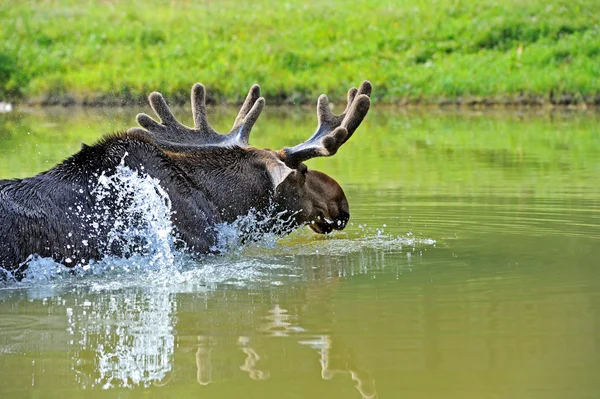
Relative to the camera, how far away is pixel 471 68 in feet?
98.1

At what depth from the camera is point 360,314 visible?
643cm

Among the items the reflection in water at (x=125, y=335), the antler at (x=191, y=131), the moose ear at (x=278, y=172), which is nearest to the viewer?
the reflection in water at (x=125, y=335)

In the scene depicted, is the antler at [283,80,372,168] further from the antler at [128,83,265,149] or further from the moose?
the antler at [128,83,265,149]

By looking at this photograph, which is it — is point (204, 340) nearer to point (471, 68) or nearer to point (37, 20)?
point (471, 68)

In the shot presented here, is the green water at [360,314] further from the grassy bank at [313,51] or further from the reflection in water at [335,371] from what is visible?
the grassy bank at [313,51]

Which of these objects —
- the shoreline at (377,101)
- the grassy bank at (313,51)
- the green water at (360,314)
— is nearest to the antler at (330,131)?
the green water at (360,314)

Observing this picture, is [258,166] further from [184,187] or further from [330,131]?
[330,131]

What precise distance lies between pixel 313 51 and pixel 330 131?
78.3ft

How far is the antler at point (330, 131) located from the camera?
896cm

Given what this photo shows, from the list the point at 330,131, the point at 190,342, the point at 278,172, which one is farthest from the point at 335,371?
the point at 330,131

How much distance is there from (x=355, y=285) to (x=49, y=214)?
205cm

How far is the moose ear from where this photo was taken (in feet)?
27.7

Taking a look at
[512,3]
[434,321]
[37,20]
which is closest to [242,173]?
[434,321]

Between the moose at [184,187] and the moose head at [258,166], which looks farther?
the moose head at [258,166]
